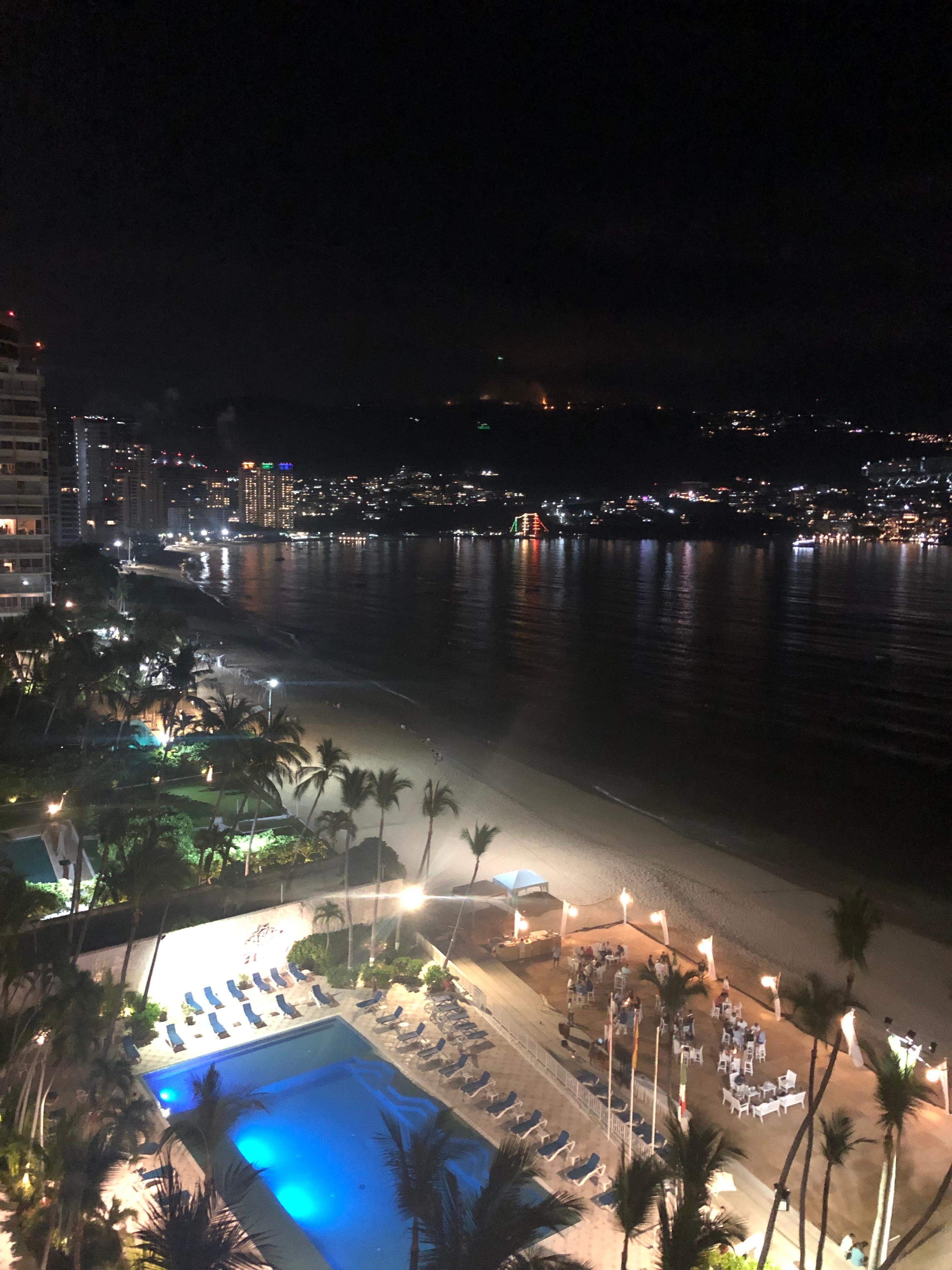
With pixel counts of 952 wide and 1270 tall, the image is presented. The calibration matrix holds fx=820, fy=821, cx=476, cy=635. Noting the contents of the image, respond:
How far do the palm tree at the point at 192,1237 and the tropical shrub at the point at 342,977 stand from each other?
15.3ft

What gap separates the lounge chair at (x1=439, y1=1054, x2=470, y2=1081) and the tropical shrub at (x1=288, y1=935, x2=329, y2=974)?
114 inches

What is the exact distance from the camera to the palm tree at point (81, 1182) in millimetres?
6750

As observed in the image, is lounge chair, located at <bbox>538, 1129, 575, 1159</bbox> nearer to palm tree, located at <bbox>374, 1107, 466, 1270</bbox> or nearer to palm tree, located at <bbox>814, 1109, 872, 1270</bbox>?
palm tree, located at <bbox>374, 1107, 466, 1270</bbox>

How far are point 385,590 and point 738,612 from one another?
3515cm

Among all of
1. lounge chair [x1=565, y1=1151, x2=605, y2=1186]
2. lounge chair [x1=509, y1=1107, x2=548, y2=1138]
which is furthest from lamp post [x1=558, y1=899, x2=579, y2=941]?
lounge chair [x1=565, y1=1151, x2=605, y2=1186]

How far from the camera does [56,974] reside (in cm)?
923

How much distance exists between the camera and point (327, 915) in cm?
1295

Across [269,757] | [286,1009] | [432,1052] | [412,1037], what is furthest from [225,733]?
[432,1052]

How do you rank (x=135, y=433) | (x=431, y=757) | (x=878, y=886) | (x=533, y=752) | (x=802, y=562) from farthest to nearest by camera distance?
(x=135, y=433) → (x=802, y=562) → (x=533, y=752) → (x=431, y=757) → (x=878, y=886)

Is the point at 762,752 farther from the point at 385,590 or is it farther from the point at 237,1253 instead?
the point at 385,590

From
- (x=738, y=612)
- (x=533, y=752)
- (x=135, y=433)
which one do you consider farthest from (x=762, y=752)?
(x=135, y=433)

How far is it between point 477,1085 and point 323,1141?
203cm

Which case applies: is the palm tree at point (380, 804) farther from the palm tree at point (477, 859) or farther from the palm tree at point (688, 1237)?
the palm tree at point (688, 1237)

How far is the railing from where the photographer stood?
920cm
